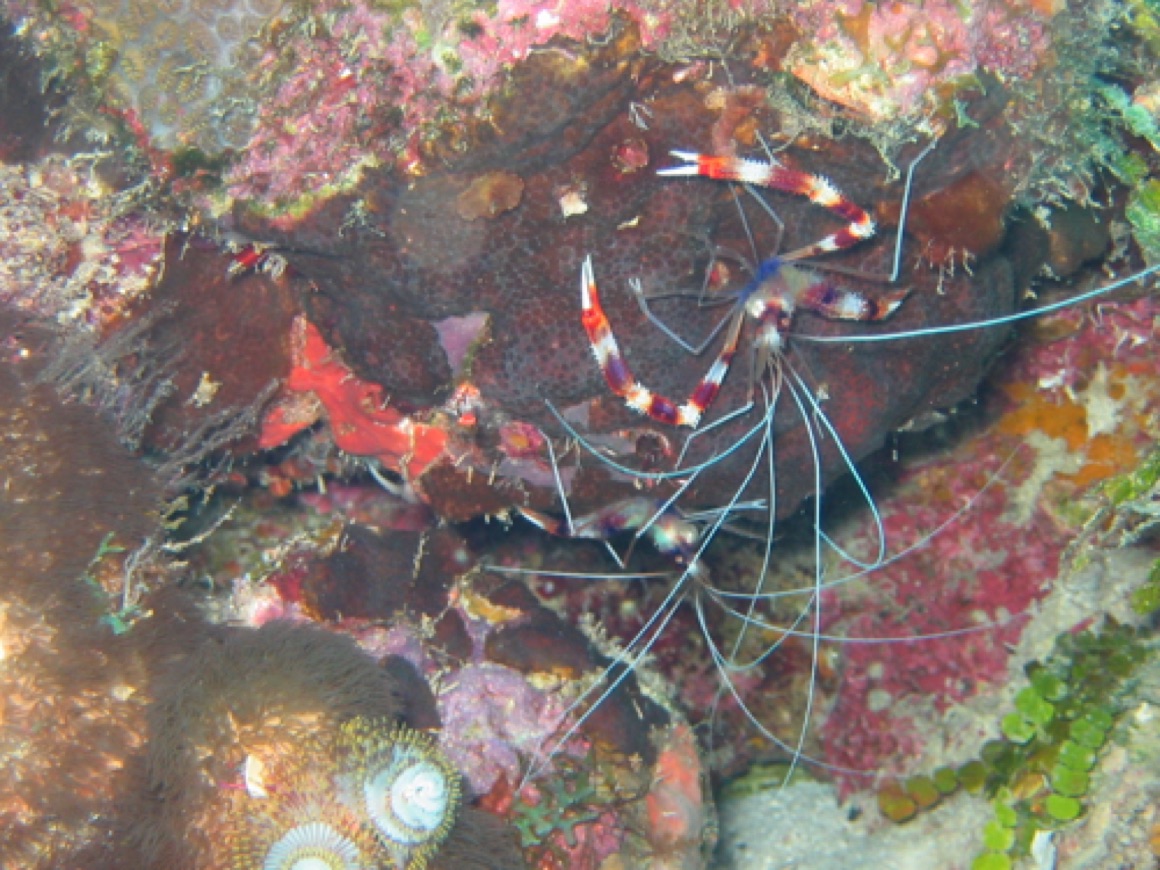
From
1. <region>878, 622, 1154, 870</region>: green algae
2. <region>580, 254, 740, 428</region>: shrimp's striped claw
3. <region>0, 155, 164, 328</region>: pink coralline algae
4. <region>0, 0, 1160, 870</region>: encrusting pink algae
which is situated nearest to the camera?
<region>0, 0, 1160, 870</region>: encrusting pink algae

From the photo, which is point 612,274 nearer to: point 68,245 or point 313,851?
point 68,245

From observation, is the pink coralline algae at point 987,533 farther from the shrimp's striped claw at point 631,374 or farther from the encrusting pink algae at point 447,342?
the shrimp's striped claw at point 631,374

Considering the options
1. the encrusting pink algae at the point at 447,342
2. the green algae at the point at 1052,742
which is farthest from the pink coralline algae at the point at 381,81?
the green algae at the point at 1052,742

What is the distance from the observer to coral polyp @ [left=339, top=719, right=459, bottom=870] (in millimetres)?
3443

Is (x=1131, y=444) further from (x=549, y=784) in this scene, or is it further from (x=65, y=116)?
(x=65, y=116)

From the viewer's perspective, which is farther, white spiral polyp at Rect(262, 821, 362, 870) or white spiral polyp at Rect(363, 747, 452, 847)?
white spiral polyp at Rect(363, 747, 452, 847)

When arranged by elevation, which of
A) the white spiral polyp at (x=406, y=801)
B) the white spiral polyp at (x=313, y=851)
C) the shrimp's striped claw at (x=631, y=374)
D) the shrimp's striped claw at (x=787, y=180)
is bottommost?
the white spiral polyp at (x=406, y=801)

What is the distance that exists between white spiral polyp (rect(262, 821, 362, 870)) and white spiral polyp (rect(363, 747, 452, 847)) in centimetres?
16

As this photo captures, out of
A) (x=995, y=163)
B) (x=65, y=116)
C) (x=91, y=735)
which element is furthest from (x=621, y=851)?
(x=65, y=116)

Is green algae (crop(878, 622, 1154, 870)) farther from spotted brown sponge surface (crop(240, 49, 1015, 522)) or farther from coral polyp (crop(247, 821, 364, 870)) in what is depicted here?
coral polyp (crop(247, 821, 364, 870))

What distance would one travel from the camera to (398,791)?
3457 millimetres

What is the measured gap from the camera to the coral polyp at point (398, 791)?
344cm

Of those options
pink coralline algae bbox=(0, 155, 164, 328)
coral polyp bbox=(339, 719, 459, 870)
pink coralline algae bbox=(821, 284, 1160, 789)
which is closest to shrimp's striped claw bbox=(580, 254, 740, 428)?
coral polyp bbox=(339, 719, 459, 870)

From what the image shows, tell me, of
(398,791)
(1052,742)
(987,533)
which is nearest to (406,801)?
(398,791)
